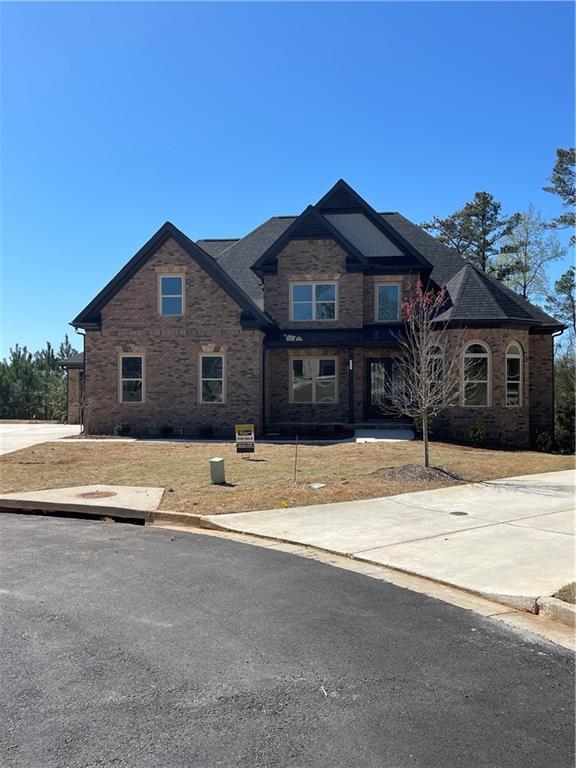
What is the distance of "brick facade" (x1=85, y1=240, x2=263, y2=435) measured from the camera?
21766 mm

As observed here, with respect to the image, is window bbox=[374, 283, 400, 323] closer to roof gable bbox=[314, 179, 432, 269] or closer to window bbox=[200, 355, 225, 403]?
roof gable bbox=[314, 179, 432, 269]

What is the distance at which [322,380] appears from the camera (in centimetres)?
2308

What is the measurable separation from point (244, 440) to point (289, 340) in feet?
29.2

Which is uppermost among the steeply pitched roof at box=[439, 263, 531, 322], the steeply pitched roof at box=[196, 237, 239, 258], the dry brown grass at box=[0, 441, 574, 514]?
the steeply pitched roof at box=[196, 237, 239, 258]

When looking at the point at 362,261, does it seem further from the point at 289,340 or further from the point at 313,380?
the point at 313,380

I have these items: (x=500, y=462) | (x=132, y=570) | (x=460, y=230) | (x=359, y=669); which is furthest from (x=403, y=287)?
(x=460, y=230)

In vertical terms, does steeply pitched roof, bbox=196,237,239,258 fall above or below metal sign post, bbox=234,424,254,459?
above

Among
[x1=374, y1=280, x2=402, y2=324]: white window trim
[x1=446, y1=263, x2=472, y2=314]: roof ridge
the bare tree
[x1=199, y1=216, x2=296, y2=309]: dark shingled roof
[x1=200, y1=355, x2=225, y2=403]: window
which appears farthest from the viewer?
[x1=199, y1=216, x2=296, y2=309]: dark shingled roof

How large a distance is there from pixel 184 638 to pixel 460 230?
45.1 metres

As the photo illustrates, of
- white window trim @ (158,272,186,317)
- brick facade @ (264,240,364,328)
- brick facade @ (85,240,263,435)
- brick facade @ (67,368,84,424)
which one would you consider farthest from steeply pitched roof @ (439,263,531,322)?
brick facade @ (67,368,84,424)

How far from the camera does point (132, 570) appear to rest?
6371 millimetres

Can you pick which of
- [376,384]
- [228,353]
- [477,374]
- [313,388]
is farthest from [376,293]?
[228,353]

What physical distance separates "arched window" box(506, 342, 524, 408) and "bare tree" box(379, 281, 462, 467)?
1758 millimetres

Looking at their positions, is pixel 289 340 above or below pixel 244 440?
above
